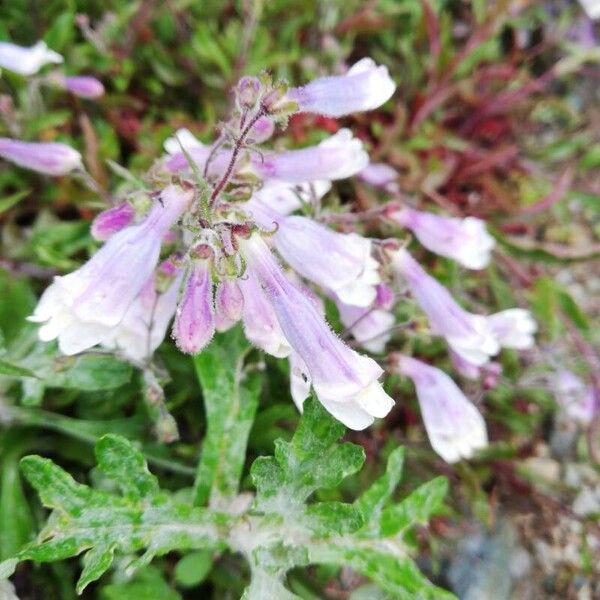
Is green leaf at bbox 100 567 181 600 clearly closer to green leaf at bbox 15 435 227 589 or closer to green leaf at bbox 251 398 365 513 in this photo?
green leaf at bbox 15 435 227 589

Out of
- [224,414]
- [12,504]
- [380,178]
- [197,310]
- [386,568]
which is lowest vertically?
[12,504]

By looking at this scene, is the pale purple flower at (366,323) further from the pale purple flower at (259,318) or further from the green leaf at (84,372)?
the green leaf at (84,372)

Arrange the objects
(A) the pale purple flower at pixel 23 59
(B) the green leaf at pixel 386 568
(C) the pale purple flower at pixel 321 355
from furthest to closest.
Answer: (A) the pale purple flower at pixel 23 59, (B) the green leaf at pixel 386 568, (C) the pale purple flower at pixel 321 355

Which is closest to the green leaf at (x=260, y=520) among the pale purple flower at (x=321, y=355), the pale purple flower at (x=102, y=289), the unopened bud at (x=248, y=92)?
the pale purple flower at (x=321, y=355)

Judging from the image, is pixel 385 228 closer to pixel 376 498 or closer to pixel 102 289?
pixel 376 498

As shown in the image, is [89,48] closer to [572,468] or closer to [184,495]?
[184,495]

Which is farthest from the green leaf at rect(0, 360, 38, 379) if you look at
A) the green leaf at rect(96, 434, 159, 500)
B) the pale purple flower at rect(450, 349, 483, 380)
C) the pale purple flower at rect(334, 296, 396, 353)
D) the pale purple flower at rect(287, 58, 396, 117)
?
the pale purple flower at rect(450, 349, 483, 380)

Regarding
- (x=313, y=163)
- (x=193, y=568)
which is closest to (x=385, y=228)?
(x=313, y=163)

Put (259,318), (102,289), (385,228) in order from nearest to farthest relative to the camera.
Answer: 1. (102,289)
2. (259,318)
3. (385,228)
